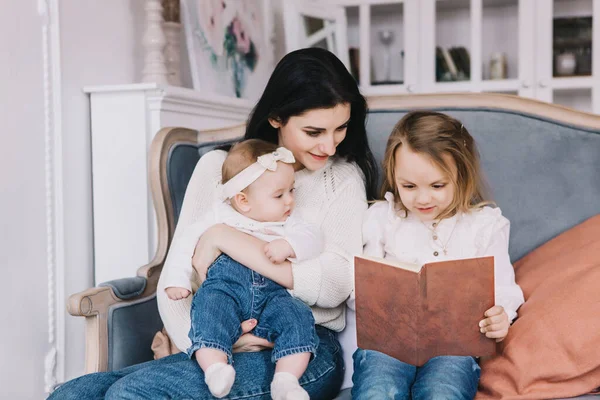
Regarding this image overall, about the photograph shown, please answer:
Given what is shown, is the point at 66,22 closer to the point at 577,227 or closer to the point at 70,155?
the point at 70,155

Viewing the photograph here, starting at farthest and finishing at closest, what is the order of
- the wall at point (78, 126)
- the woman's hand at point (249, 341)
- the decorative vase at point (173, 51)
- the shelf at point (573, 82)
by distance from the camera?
the shelf at point (573, 82) → the decorative vase at point (173, 51) → the wall at point (78, 126) → the woman's hand at point (249, 341)

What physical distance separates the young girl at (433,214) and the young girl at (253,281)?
180 mm

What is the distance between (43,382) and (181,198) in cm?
70

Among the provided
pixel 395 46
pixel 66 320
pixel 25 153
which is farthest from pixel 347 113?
pixel 395 46

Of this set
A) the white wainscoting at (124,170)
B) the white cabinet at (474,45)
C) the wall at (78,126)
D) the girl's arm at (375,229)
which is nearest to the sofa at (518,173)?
the girl's arm at (375,229)

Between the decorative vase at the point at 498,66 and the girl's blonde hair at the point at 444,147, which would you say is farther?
the decorative vase at the point at 498,66

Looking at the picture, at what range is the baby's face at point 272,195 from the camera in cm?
166

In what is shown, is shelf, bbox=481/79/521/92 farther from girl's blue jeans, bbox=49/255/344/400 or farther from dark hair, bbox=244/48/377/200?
girl's blue jeans, bbox=49/255/344/400

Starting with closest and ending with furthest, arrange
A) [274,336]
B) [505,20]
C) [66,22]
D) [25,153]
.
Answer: [274,336] < [25,153] < [66,22] < [505,20]

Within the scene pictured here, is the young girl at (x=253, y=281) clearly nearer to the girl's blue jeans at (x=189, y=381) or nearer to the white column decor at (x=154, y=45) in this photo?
the girl's blue jeans at (x=189, y=381)

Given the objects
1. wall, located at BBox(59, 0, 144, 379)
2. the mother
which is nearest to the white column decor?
wall, located at BBox(59, 0, 144, 379)

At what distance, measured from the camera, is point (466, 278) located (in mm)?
1395

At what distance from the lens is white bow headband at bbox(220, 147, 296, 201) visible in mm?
1657

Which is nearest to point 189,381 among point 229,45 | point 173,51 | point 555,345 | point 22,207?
point 555,345
